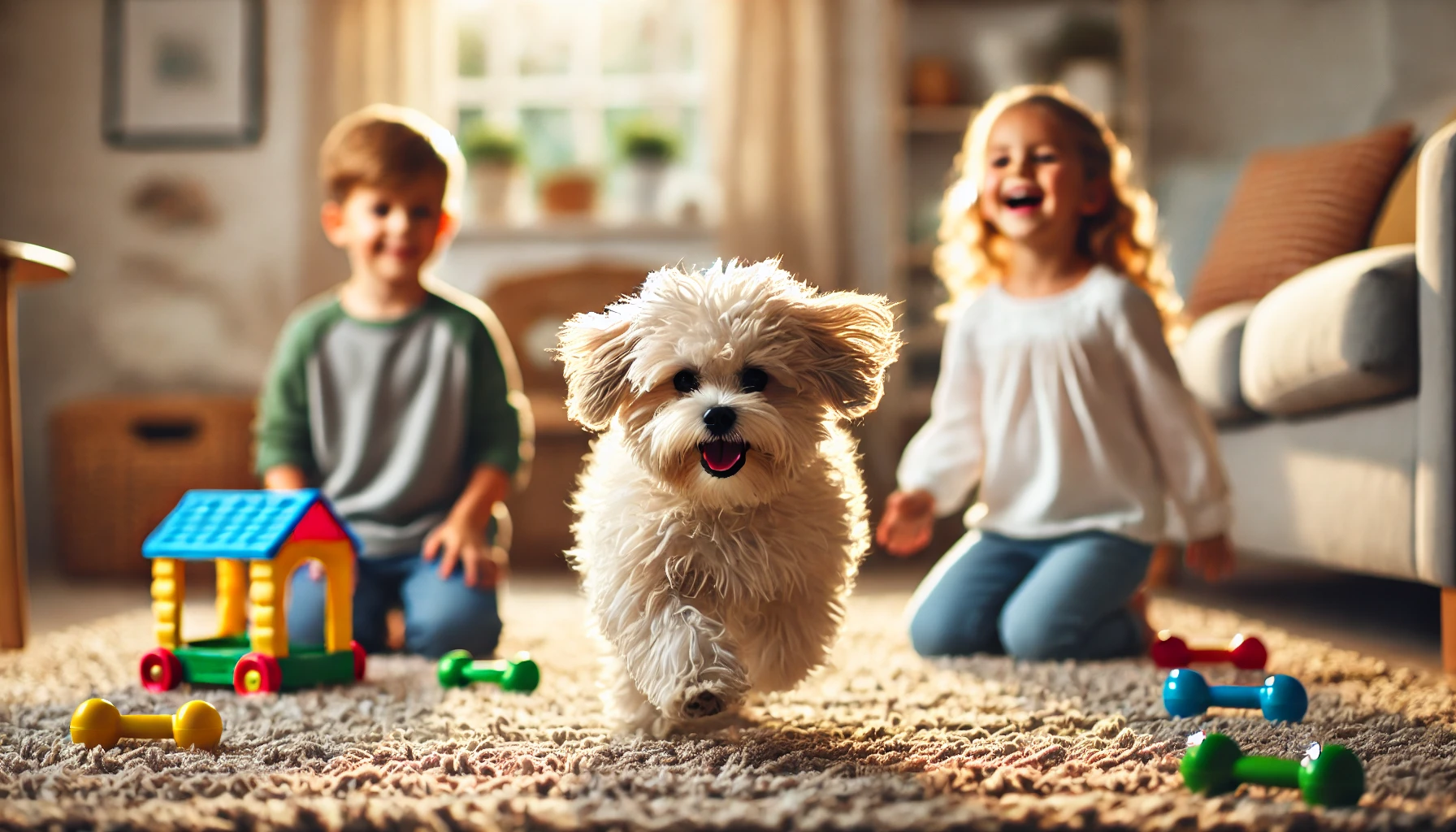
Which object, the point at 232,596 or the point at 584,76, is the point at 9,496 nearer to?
the point at 232,596

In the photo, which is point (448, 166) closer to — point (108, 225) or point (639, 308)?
point (639, 308)

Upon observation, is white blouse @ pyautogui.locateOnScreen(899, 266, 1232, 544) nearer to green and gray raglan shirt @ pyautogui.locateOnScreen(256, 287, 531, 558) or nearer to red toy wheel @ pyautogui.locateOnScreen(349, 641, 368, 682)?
green and gray raglan shirt @ pyautogui.locateOnScreen(256, 287, 531, 558)

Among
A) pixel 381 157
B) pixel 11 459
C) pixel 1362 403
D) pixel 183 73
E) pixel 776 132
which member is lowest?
pixel 11 459

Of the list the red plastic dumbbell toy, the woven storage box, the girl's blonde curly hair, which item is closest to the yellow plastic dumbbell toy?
the red plastic dumbbell toy

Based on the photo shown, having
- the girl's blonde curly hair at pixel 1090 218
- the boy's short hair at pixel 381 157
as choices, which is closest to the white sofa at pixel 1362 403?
the girl's blonde curly hair at pixel 1090 218

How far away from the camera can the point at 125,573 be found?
3295 millimetres

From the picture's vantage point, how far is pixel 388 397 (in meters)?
2.11

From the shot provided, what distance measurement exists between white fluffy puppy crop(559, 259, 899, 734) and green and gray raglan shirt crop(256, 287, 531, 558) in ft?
2.25

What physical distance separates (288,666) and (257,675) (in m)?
0.04

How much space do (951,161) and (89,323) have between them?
308 centimetres

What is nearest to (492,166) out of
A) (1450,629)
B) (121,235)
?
(121,235)

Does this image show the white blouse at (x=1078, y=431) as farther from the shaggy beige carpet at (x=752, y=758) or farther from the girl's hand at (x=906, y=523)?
the shaggy beige carpet at (x=752, y=758)

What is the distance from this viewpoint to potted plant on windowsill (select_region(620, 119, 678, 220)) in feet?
13.8

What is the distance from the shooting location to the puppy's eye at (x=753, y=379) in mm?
1304
